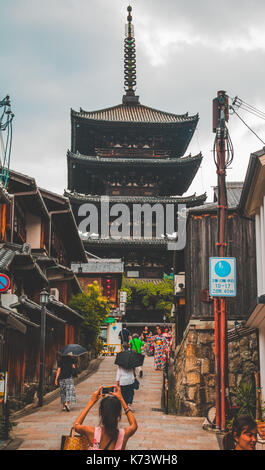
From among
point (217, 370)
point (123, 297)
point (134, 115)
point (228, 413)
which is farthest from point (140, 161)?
point (228, 413)

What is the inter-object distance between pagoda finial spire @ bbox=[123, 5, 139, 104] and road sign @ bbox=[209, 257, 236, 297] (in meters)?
41.8

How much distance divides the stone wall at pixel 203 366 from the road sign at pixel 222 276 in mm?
4129

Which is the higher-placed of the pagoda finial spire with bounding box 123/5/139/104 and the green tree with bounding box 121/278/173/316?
the pagoda finial spire with bounding box 123/5/139/104

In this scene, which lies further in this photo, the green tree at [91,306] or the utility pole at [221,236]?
the green tree at [91,306]

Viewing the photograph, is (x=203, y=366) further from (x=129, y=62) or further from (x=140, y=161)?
(x=129, y=62)

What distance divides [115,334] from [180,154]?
60.2 feet

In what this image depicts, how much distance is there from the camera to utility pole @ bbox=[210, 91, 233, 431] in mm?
11773

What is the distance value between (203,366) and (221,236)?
4.75 metres

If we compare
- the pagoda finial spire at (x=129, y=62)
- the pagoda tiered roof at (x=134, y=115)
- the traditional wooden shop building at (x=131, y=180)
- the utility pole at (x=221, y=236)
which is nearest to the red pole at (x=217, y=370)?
the utility pole at (x=221, y=236)

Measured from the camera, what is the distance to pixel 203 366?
612 inches

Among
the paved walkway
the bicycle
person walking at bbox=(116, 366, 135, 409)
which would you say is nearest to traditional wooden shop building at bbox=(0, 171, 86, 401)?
the paved walkway

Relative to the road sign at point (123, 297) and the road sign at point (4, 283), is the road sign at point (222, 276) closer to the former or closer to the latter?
the road sign at point (4, 283)

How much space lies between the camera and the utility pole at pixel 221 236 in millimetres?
11773

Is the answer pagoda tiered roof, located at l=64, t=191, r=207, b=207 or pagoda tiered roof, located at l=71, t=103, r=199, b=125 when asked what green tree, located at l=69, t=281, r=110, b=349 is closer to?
pagoda tiered roof, located at l=64, t=191, r=207, b=207
